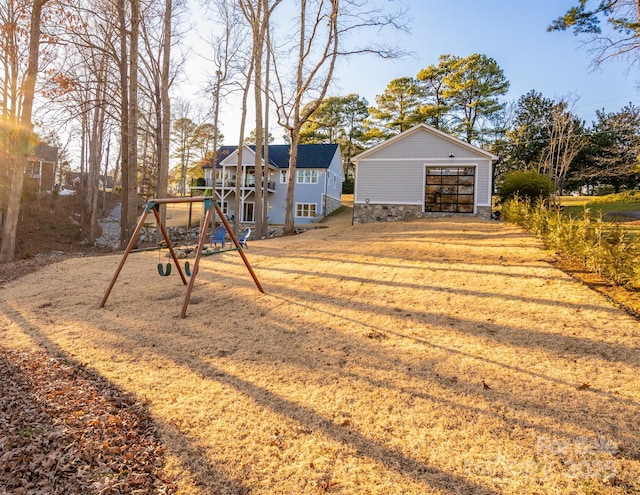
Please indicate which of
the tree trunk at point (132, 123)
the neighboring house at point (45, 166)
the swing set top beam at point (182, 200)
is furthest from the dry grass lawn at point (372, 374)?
the neighboring house at point (45, 166)

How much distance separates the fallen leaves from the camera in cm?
218

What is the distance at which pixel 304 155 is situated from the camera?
1183 inches

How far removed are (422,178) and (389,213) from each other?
2.45 m

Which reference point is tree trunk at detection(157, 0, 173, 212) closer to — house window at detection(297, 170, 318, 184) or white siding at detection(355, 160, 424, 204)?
white siding at detection(355, 160, 424, 204)

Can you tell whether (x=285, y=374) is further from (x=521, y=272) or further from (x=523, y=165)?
(x=523, y=165)

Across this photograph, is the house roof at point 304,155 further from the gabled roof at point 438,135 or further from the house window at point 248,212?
the gabled roof at point 438,135

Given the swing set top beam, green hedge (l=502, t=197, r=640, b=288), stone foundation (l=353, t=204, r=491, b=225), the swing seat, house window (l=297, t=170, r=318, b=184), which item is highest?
house window (l=297, t=170, r=318, b=184)

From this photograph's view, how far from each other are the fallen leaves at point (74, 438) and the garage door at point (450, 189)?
709 inches

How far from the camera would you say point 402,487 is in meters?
2.15

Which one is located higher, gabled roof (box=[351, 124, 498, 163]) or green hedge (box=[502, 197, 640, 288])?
gabled roof (box=[351, 124, 498, 163])

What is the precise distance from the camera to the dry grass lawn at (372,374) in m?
2.30

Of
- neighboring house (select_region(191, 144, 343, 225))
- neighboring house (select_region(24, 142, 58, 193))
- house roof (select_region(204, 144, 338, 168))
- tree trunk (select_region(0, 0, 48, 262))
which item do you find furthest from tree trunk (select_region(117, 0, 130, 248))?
neighboring house (select_region(24, 142, 58, 193))

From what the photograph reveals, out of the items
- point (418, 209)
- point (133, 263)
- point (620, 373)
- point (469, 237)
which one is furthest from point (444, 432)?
point (418, 209)

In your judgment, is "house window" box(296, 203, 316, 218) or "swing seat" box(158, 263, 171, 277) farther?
"house window" box(296, 203, 316, 218)
